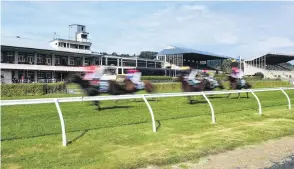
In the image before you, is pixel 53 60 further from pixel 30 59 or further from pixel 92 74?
pixel 92 74

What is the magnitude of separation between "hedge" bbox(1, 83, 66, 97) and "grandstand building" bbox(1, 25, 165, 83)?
668 inches

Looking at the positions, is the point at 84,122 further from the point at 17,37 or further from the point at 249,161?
the point at 17,37

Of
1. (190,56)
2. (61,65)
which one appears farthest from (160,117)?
(190,56)

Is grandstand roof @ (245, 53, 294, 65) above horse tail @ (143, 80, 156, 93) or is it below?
above

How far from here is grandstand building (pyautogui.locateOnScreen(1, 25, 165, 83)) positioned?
39.6 m

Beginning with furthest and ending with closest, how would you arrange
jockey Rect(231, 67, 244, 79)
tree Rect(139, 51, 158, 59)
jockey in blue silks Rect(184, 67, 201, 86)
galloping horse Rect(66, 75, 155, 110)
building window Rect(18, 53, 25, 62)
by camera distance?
tree Rect(139, 51, 158, 59) < building window Rect(18, 53, 25, 62) < jockey Rect(231, 67, 244, 79) < jockey in blue silks Rect(184, 67, 201, 86) < galloping horse Rect(66, 75, 155, 110)

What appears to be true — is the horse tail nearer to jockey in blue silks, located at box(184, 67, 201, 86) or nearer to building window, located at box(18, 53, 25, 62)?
jockey in blue silks, located at box(184, 67, 201, 86)

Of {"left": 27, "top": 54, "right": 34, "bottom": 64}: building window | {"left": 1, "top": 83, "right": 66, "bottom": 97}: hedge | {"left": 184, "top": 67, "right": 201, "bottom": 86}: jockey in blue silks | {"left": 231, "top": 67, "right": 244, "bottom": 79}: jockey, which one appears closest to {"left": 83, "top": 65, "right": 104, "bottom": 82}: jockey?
{"left": 184, "top": 67, "right": 201, "bottom": 86}: jockey in blue silks

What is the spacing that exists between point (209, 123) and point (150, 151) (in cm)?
270

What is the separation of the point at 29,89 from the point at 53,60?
27.9m

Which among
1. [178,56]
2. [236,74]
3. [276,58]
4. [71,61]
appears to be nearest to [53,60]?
[71,61]

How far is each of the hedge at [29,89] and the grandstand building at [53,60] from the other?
1697 centimetres

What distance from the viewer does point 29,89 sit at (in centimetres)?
1812

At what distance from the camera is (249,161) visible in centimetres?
436
